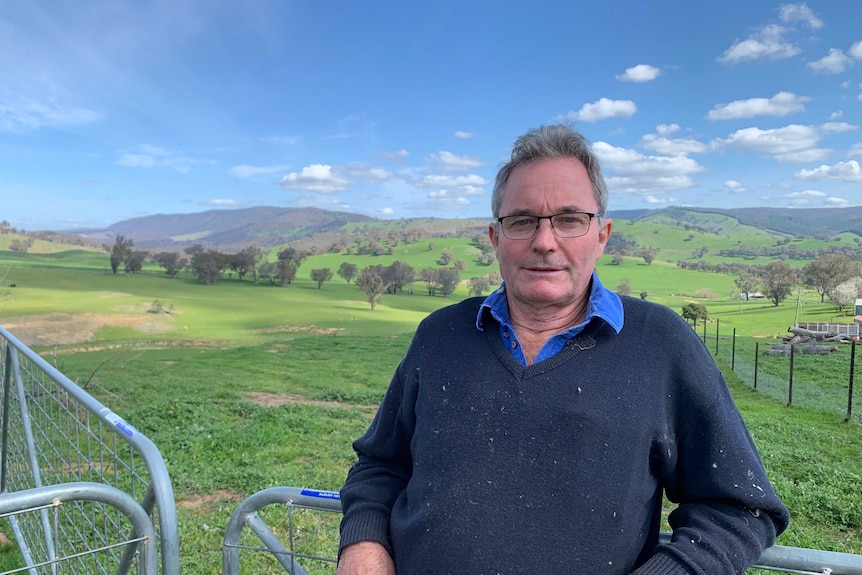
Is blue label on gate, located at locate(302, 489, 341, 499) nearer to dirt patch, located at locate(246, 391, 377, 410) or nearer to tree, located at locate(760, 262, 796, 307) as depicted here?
dirt patch, located at locate(246, 391, 377, 410)

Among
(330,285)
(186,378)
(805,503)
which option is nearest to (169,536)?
(805,503)

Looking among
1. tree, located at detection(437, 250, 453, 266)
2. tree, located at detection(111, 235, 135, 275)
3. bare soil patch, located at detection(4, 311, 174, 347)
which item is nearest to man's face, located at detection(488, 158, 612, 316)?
Result: bare soil patch, located at detection(4, 311, 174, 347)

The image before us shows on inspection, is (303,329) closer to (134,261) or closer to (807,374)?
(134,261)

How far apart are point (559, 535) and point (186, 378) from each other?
14375 mm

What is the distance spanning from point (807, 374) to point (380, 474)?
69.6 ft

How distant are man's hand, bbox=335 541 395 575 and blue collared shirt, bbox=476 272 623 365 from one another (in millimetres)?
690

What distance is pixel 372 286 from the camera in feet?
160

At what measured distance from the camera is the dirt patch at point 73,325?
91.3 ft

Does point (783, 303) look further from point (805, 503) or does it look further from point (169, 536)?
point (169, 536)

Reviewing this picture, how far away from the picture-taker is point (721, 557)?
118 centimetres

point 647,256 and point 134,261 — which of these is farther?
point 647,256

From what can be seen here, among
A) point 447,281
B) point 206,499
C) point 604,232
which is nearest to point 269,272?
point 447,281

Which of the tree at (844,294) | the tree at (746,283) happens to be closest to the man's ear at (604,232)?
the tree at (844,294)

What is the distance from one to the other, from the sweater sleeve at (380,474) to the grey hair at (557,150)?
721 mm
